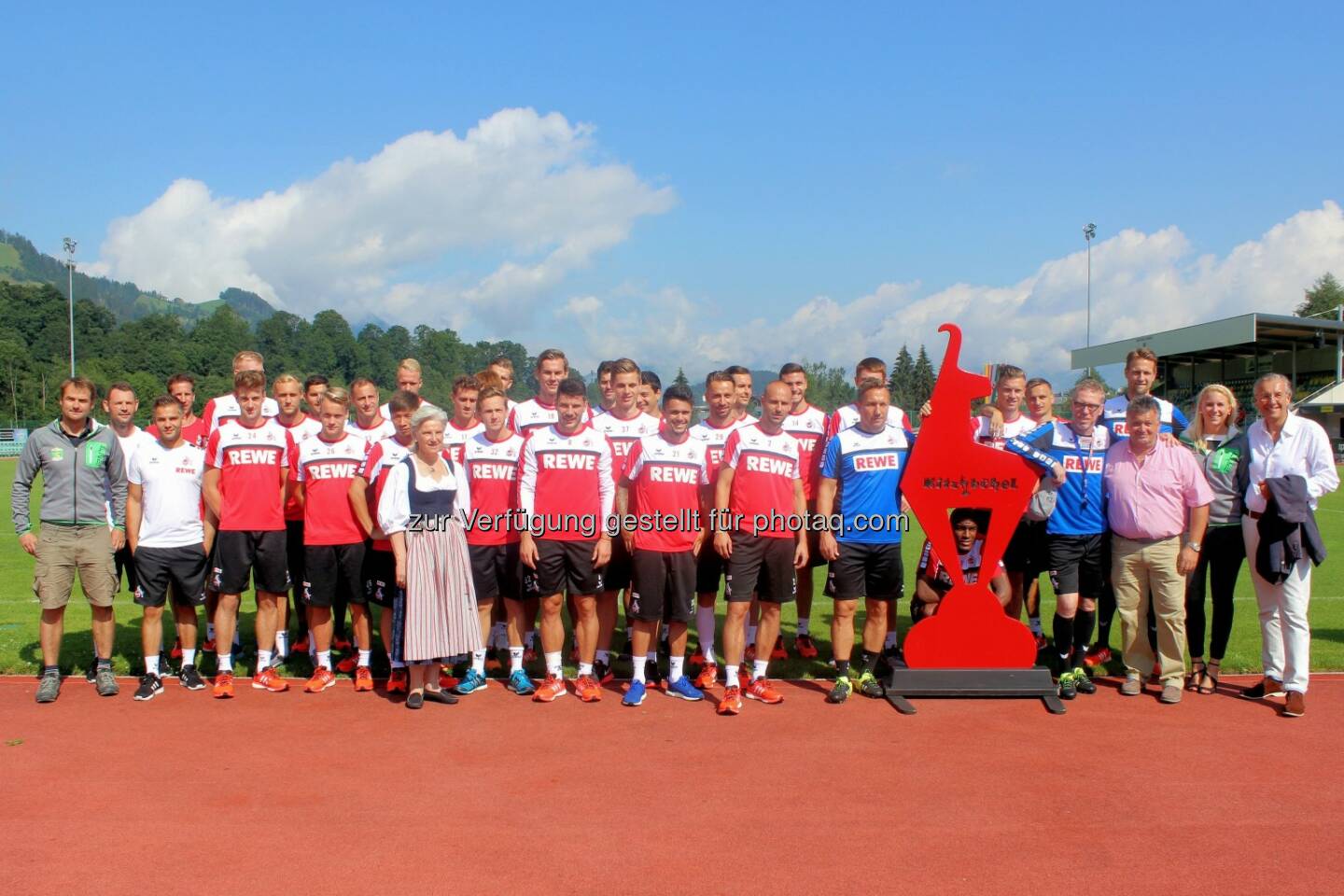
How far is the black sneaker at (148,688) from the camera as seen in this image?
5.68m

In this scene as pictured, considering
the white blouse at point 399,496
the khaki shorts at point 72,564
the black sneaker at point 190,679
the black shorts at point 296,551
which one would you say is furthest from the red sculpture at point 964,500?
the khaki shorts at point 72,564

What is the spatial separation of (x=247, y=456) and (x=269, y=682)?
151 cm

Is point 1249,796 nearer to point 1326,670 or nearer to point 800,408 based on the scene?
point 1326,670

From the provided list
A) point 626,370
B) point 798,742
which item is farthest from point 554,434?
point 798,742

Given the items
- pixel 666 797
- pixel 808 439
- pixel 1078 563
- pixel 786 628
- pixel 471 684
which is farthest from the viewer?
pixel 786 628

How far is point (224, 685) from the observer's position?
575cm

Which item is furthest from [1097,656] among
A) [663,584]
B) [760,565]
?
[663,584]

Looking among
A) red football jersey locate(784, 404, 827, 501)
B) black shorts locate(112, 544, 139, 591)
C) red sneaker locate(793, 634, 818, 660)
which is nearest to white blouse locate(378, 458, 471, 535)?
black shorts locate(112, 544, 139, 591)

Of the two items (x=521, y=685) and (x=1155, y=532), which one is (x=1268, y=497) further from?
(x=521, y=685)

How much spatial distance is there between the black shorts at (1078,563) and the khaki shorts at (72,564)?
20.7 feet

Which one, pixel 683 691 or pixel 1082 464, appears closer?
pixel 683 691

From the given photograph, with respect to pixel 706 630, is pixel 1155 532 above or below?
above

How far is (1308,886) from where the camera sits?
3.29m

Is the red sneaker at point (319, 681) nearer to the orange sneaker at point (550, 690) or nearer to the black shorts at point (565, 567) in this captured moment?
the orange sneaker at point (550, 690)
